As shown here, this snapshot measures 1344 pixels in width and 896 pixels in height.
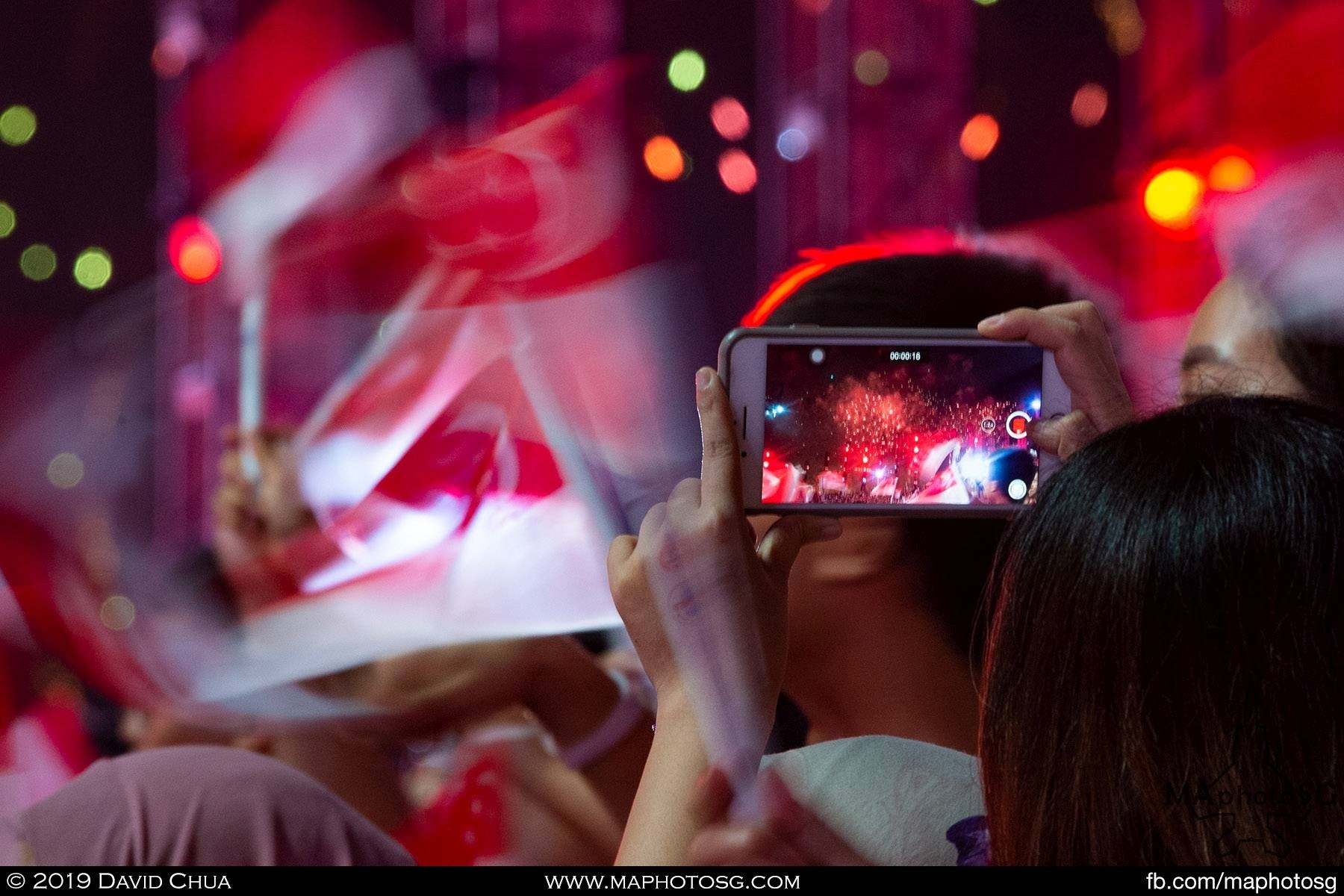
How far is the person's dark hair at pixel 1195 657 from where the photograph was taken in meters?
0.39

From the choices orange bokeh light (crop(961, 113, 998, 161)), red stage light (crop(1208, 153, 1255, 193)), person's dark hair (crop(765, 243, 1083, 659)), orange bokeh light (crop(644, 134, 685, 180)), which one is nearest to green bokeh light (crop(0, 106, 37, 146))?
orange bokeh light (crop(644, 134, 685, 180))

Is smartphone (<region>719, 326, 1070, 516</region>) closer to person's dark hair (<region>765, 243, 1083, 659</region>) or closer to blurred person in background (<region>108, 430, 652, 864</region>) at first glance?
person's dark hair (<region>765, 243, 1083, 659</region>)

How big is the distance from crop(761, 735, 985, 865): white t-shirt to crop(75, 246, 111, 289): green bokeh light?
6.45ft

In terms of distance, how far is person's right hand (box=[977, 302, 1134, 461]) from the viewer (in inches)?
21.9

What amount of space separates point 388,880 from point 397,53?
5.96 feet

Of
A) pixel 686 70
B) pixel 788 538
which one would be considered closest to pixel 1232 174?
pixel 686 70

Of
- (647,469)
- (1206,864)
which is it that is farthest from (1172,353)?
(1206,864)

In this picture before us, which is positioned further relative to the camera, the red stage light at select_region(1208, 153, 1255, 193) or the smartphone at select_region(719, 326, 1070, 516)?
the red stage light at select_region(1208, 153, 1255, 193)

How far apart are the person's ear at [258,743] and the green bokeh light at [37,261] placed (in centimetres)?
122

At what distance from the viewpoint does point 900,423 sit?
1.90ft

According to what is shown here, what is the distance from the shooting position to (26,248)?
202cm

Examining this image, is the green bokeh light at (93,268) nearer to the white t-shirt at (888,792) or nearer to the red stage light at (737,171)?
the red stage light at (737,171)

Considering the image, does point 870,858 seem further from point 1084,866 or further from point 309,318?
point 309,318

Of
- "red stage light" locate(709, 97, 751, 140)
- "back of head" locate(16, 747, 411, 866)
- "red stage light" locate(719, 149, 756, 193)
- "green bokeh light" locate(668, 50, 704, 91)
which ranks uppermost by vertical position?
"green bokeh light" locate(668, 50, 704, 91)
